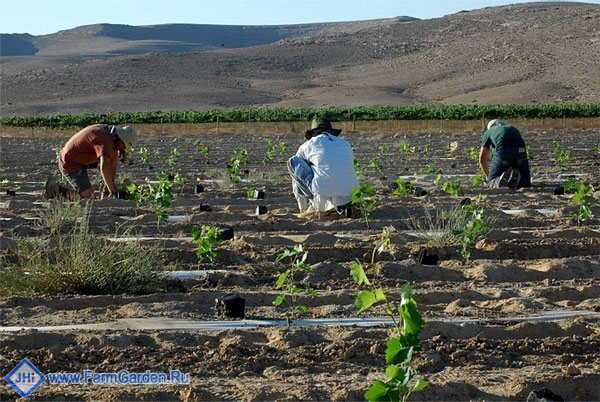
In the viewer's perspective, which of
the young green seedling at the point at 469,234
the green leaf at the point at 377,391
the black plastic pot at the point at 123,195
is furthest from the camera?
the black plastic pot at the point at 123,195

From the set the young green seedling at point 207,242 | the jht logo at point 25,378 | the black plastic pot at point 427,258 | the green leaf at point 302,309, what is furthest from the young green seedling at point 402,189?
the jht logo at point 25,378

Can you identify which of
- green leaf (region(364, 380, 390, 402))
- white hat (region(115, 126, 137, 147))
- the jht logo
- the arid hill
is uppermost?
green leaf (region(364, 380, 390, 402))

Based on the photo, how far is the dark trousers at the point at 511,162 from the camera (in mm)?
13914

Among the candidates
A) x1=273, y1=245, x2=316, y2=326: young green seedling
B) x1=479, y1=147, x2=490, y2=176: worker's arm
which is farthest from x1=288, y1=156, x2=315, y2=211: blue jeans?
x1=479, y1=147, x2=490, y2=176: worker's arm

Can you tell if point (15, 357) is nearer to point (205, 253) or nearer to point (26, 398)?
point (26, 398)

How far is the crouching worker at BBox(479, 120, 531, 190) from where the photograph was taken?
548 inches

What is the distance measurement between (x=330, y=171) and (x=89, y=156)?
10.6 feet

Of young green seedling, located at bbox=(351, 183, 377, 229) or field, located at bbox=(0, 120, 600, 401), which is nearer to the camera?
field, located at bbox=(0, 120, 600, 401)

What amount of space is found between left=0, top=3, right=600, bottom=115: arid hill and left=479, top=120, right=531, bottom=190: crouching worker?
5875 cm

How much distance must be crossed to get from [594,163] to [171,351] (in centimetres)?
1566

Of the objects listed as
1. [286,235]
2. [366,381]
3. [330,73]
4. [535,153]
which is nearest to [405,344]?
[366,381]

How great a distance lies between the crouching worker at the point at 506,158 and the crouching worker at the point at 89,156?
14.6 ft

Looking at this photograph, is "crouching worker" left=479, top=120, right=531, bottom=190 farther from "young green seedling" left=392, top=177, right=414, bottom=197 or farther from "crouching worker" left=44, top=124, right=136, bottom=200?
"crouching worker" left=44, top=124, right=136, bottom=200

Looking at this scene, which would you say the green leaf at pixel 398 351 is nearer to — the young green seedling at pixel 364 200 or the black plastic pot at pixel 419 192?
the young green seedling at pixel 364 200
